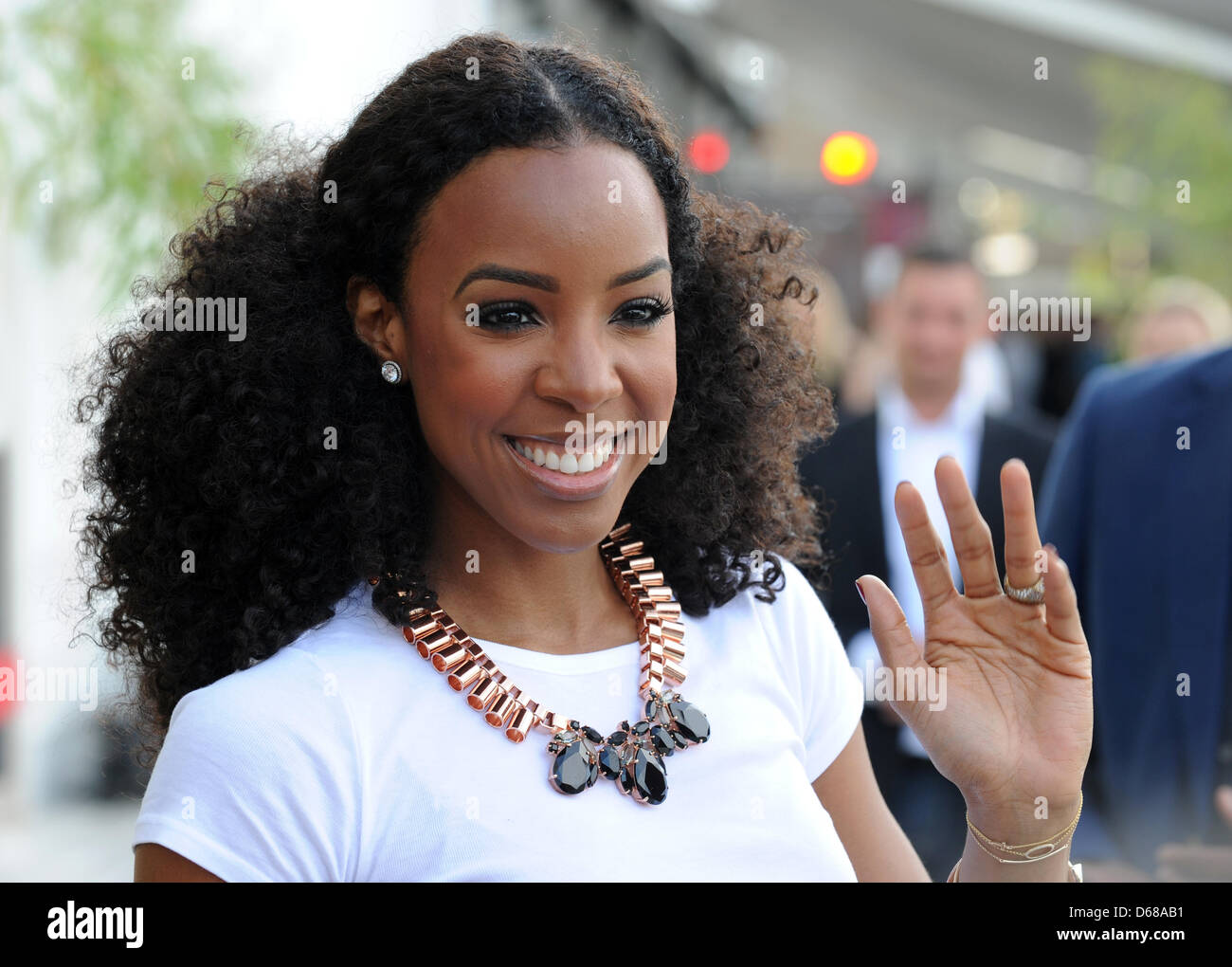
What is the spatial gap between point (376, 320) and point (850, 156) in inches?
229

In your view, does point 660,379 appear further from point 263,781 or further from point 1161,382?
point 1161,382

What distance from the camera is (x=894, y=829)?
2.04 meters

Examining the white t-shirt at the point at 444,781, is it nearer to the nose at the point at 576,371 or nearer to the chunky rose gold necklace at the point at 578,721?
the chunky rose gold necklace at the point at 578,721

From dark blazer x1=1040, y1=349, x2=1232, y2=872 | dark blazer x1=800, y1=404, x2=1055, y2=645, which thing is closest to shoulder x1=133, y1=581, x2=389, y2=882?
dark blazer x1=1040, y1=349, x2=1232, y2=872

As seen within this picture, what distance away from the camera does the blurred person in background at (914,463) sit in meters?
3.88

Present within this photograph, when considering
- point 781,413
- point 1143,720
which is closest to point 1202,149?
point 1143,720

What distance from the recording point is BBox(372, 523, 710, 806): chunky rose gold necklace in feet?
5.50

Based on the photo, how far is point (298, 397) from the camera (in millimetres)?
1799

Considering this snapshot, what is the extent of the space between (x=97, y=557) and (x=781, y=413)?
40.9 inches

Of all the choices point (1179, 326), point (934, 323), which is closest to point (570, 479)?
point (934, 323)

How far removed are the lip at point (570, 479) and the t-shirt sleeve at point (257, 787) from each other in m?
0.36

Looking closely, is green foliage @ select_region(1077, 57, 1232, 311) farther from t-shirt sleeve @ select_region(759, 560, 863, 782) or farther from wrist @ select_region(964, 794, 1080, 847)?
wrist @ select_region(964, 794, 1080, 847)

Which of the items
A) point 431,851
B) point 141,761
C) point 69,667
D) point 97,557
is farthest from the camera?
point 69,667
